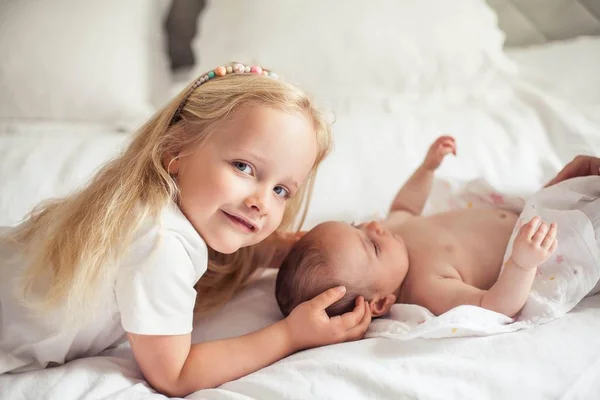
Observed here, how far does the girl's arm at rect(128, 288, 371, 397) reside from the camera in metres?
0.83

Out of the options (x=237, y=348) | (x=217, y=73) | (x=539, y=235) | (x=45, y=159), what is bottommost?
(x=237, y=348)

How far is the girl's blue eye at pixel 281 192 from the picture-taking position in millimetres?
913

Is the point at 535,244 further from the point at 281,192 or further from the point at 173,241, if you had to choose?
the point at 173,241

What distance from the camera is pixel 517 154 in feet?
4.68

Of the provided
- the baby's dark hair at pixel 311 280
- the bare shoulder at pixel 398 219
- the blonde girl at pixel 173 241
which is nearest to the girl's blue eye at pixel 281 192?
the blonde girl at pixel 173 241

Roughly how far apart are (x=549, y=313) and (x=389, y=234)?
0.31m

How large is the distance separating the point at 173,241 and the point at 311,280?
0.26 m

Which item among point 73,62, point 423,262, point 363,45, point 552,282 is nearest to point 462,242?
point 423,262

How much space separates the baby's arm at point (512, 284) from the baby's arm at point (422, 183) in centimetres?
29

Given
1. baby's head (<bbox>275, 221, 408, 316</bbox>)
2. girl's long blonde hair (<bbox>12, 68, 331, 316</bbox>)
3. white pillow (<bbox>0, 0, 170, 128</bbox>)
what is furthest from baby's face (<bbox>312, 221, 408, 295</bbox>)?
white pillow (<bbox>0, 0, 170, 128</bbox>)

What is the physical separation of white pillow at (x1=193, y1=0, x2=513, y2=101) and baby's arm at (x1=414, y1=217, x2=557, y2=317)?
2.49 ft

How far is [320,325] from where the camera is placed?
91 centimetres

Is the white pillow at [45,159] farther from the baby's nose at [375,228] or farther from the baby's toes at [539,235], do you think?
the baby's toes at [539,235]

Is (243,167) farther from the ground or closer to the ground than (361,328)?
farther from the ground
